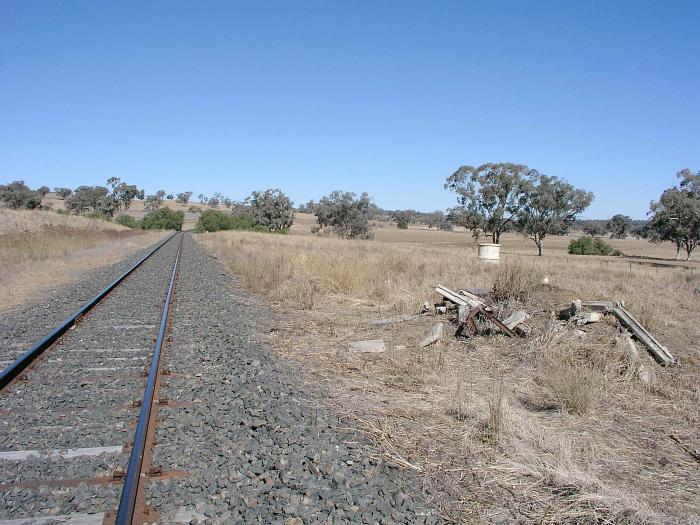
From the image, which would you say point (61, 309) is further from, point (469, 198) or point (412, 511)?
point (469, 198)

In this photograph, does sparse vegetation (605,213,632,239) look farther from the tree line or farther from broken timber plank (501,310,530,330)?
broken timber plank (501,310,530,330)

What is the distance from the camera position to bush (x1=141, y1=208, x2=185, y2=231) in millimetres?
113500

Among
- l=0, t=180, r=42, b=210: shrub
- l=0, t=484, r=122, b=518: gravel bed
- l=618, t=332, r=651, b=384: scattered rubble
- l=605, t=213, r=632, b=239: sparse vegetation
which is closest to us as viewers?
l=0, t=484, r=122, b=518: gravel bed

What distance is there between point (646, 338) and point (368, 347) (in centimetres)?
416

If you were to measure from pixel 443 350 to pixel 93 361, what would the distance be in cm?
504

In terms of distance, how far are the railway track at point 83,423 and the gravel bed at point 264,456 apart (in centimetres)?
22

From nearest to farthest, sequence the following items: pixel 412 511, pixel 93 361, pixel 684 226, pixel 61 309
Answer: pixel 412 511, pixel 93 361, pixel 61 309, pixel 684 226

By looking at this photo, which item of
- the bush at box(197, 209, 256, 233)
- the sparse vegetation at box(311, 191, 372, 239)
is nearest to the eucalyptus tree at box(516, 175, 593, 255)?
the sparse vegetation at box(311, 191, 372, 239)

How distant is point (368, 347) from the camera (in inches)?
356

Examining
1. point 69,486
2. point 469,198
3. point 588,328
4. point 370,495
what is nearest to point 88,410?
point 69,486

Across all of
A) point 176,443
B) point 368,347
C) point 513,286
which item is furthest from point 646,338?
point 176,443

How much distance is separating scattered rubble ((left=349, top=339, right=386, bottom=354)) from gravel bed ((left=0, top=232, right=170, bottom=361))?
485 cm

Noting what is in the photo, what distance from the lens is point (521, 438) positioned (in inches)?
213

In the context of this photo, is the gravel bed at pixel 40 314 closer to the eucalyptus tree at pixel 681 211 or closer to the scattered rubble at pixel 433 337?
the scattered rubble at pixel 433 337
